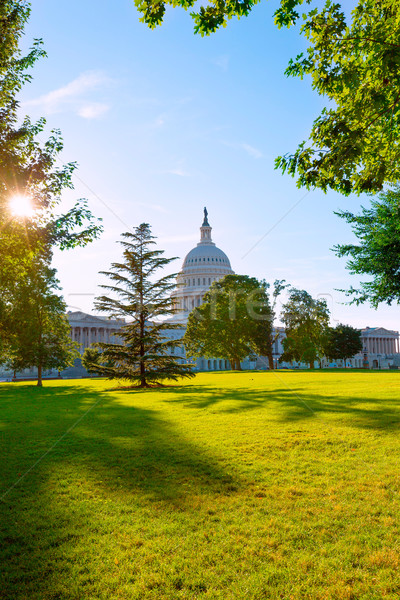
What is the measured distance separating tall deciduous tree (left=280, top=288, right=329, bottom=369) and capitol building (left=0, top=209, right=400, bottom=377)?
3610 cm

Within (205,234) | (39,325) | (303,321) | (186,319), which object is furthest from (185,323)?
(39,325)

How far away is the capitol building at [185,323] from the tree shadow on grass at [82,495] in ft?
302

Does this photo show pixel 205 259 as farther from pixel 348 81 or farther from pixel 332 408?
pixel 348 81

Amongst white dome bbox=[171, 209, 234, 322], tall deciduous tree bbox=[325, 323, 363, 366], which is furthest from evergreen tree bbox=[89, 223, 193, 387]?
white dome bbox=[171, 209, 234, 322]

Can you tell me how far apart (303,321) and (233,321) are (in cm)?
1354

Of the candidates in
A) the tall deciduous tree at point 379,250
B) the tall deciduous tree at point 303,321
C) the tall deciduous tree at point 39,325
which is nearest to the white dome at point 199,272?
the tall deciduous tree at point 303,321

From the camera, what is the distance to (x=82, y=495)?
18.7 ft

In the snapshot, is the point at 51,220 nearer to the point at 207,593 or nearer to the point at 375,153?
the point at 375,153

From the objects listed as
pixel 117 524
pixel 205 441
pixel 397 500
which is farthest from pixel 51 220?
pixel 397 500

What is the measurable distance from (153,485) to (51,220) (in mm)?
9828

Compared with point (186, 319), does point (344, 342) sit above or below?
below

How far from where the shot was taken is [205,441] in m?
8.79

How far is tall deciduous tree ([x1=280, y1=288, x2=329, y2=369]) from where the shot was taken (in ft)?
A: 216

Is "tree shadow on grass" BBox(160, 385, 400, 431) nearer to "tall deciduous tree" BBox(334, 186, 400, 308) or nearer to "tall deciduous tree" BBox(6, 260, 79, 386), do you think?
"tall deciduous tree" BBox(334, 186, 400, 308)
